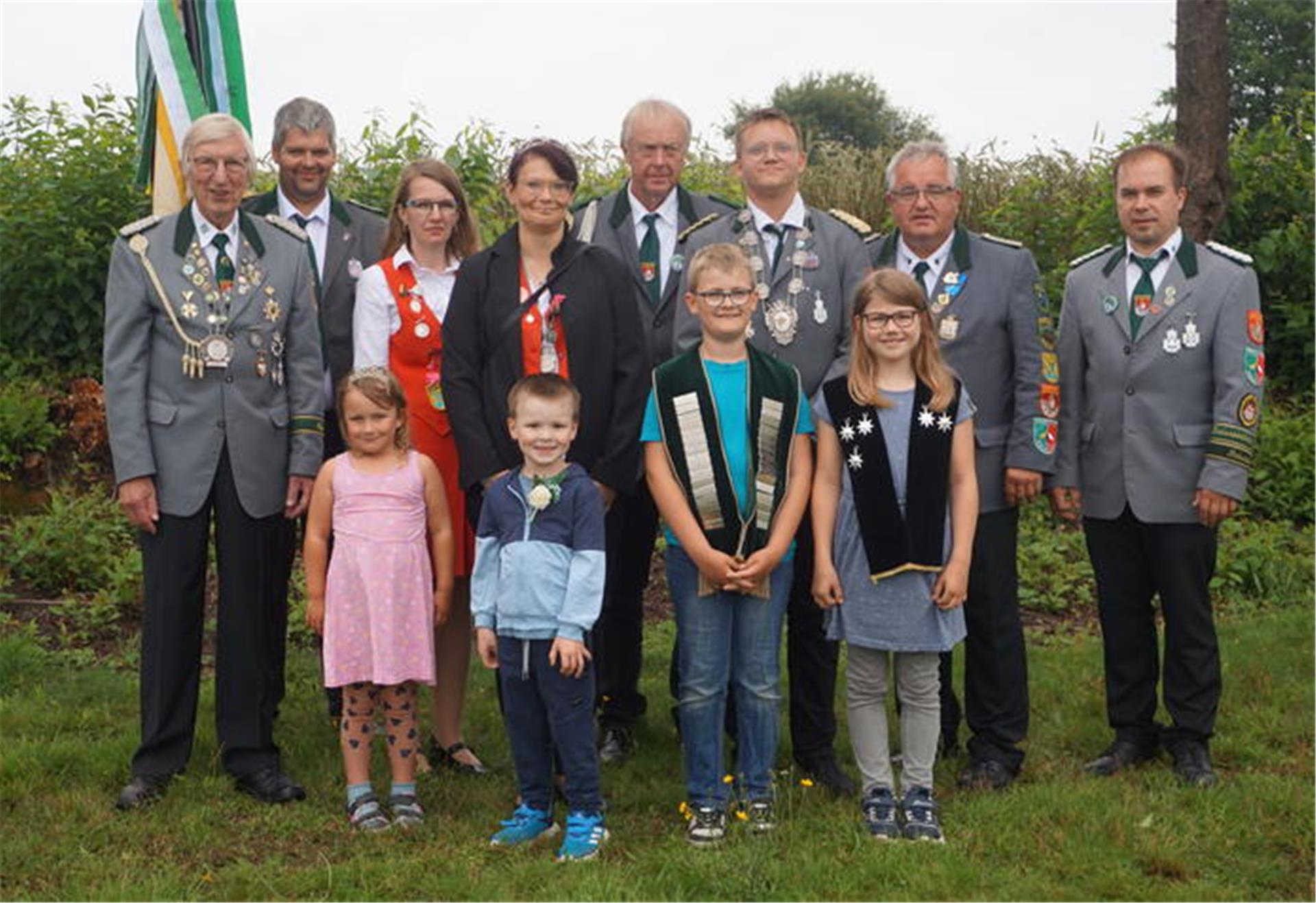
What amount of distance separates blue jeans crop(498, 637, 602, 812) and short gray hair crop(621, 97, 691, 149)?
2.06m

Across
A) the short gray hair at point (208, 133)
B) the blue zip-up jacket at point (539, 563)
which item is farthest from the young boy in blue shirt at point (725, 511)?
the short gray hair at point (208, 133)

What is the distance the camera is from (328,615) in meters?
4.86

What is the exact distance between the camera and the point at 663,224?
18.5 feet

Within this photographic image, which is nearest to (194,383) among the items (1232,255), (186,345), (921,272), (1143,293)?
(186,345)

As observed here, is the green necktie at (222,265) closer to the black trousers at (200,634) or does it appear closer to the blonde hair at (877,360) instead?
the black trousers at (200,634)

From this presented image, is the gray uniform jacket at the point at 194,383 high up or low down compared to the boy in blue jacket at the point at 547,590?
up

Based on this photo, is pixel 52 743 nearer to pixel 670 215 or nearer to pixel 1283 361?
pixel 670 215

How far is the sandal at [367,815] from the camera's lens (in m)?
4.84

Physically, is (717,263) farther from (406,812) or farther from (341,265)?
(406,812)

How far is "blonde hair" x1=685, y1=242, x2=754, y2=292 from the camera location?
→ 4.61 metres

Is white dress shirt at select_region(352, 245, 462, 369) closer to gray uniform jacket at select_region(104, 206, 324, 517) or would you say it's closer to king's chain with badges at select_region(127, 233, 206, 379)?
gray uniform jacket at select_region(104, 206, 324, 517)

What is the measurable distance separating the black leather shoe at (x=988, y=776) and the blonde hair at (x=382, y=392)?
2232 mm

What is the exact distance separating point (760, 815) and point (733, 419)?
4.07 feet

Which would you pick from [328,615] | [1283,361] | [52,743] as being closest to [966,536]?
[328,615]
